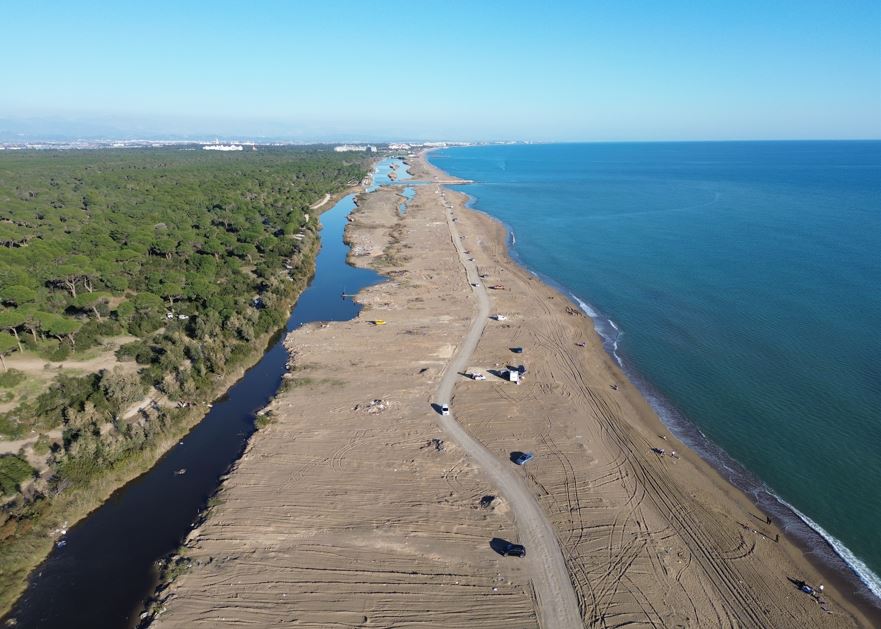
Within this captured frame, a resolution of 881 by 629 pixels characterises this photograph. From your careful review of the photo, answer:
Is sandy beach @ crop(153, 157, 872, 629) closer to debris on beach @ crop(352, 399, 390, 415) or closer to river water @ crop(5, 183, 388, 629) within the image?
debris on beach @ crop(352, 399, 390, 415)

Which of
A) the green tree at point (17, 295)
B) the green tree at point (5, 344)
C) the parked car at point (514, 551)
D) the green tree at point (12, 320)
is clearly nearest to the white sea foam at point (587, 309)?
the parked car at point (514, 551)

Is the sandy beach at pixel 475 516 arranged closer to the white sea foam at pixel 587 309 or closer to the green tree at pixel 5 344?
the white sea foam at pixel 587 309

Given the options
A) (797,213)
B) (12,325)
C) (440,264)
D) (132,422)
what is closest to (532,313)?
(440,264)

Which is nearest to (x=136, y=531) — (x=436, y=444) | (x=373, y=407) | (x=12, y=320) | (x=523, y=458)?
(x=373, y=407)

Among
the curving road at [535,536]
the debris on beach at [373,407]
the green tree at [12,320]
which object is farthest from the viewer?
the green tree at [12,320]

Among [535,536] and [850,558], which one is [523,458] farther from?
[850,558]

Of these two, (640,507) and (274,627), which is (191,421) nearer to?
(274,627)
